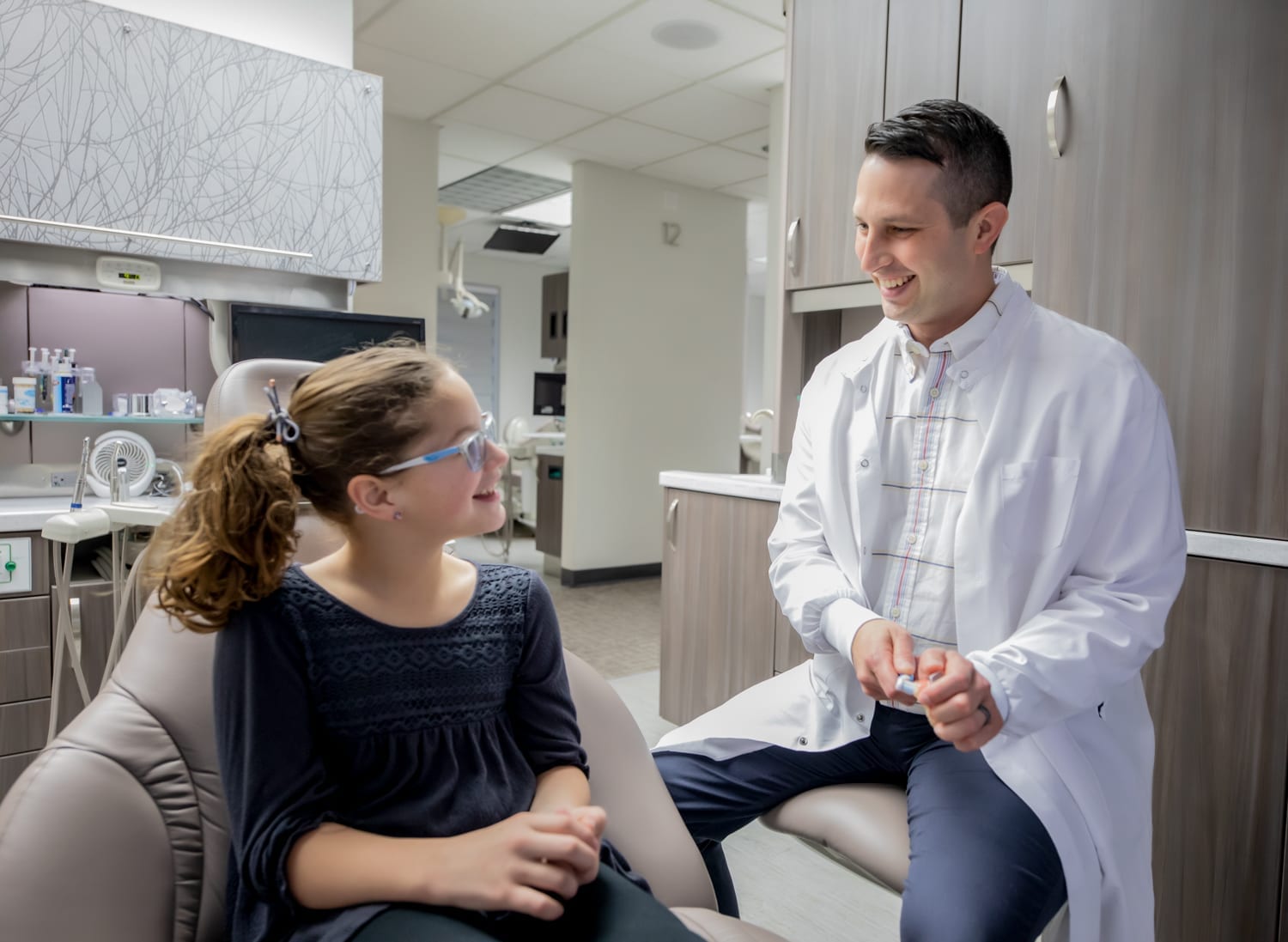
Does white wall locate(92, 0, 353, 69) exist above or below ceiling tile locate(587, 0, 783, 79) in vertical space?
below

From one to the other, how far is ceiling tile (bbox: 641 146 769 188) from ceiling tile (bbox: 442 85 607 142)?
0.78 meters

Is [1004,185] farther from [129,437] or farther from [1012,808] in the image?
[129,437]

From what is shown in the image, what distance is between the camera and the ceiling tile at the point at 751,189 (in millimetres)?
5660

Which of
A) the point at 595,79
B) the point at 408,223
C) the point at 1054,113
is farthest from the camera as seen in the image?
the point at 408,223

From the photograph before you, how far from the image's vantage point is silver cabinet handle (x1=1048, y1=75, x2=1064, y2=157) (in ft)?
5.99

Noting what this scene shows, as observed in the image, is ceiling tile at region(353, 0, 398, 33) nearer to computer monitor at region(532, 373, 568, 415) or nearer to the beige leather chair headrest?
the beige leather chair headrest

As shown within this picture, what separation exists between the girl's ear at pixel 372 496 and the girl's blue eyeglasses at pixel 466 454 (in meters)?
0.01

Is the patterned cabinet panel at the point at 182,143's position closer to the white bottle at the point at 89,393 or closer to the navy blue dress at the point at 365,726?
the white bottle at the point at 89,393

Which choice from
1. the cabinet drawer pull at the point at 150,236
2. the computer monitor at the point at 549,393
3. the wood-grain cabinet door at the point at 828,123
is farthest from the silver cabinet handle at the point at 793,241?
the computer monitor at the point at 549,393

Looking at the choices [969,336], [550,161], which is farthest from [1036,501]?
[550,161]

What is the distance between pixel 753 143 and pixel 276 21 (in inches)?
111

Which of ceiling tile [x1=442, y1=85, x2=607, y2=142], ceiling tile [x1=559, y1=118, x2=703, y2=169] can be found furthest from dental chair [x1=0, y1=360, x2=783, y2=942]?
ceiling tile [x1=559, y1=118, x2=703, y2=169]

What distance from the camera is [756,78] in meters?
4.09

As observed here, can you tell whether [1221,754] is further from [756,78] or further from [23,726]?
[756,78]
